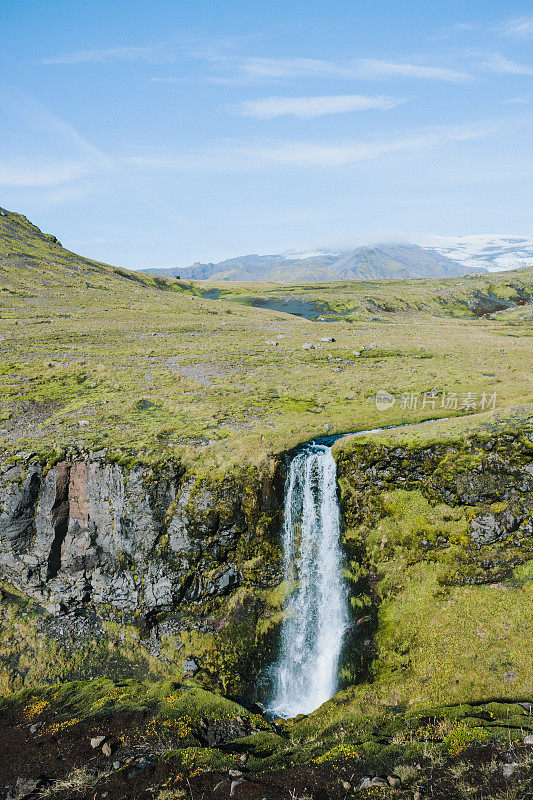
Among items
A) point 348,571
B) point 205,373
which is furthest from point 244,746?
point 205,373

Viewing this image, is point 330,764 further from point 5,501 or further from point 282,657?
point 5,501

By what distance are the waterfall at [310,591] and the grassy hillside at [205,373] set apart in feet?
12.6

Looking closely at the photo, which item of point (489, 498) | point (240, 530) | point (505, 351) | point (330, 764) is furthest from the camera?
point (505, 351)

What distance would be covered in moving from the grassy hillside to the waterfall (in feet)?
12.6

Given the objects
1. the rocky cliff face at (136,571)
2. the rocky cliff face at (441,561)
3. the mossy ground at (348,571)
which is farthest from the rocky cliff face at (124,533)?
the rocky cliff face at (441,561)

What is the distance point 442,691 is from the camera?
77.0 ft

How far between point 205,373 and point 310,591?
35844 mm

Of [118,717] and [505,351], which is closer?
[118,717]

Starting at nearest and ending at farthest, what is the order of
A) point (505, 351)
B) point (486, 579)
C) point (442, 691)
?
point (442, 691) → point (486, 579) → point (505, 351)

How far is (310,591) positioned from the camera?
30.3 m

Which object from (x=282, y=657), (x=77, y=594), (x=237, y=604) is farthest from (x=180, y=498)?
(x=282, y=657)

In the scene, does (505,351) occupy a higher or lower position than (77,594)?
higher

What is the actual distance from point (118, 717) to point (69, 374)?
141 ft

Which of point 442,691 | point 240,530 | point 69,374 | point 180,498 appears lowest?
point 442,691
